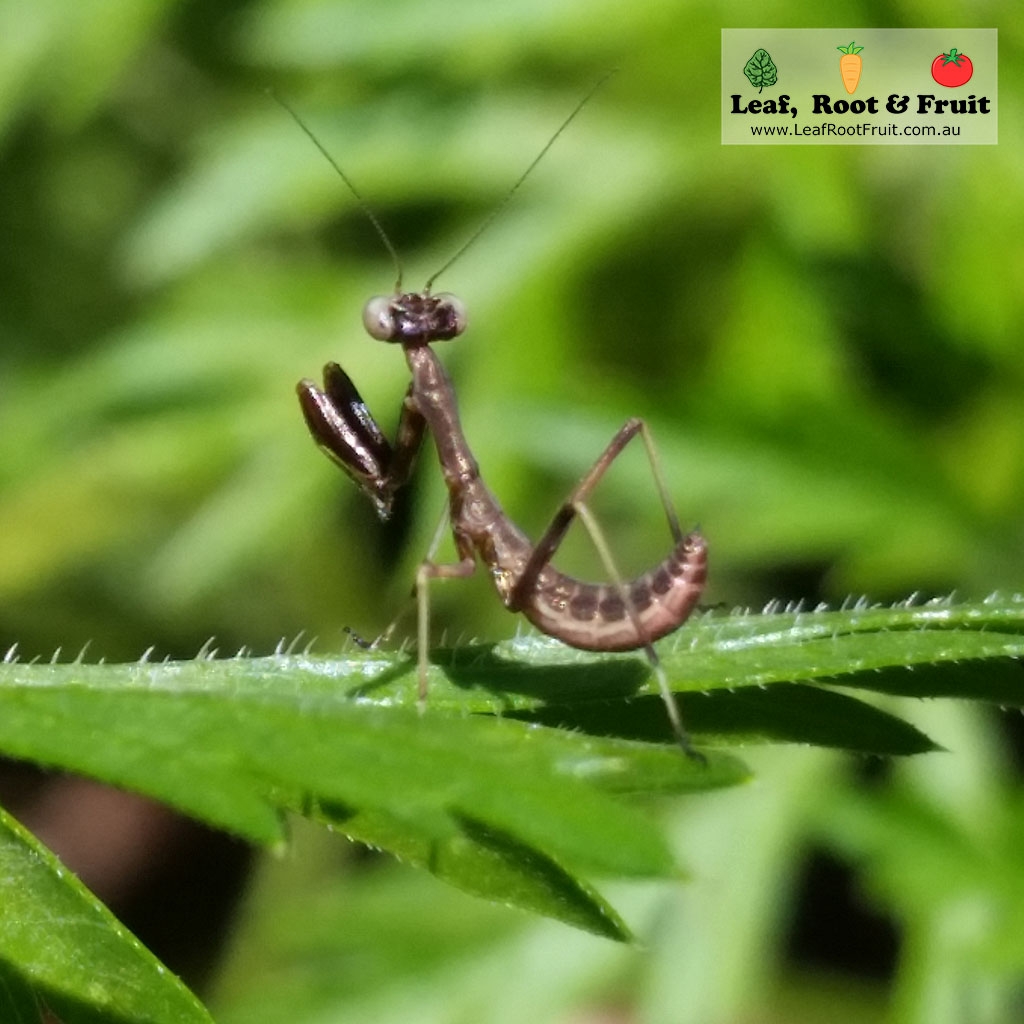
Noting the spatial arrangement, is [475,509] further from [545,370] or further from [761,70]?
[761,70]

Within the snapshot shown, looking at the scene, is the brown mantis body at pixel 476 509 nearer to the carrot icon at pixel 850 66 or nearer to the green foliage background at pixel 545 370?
the green foliage background at pixel 545 370

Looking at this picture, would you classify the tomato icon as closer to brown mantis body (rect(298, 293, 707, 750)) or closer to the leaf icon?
the leaf icon

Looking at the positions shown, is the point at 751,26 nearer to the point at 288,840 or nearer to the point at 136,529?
the point at 136,529

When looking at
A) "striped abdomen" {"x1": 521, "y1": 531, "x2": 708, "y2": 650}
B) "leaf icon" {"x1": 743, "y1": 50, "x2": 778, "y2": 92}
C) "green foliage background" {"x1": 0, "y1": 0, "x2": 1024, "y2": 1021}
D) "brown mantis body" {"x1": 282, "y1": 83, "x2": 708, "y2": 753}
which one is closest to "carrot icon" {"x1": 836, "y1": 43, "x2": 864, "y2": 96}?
"green foliage background" {"x1": 0, "y1": 0, "x2": 1024, "y2": 1021}

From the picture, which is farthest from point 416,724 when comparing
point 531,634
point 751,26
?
point 751,26

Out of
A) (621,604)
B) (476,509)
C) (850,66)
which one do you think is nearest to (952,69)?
(850,66)

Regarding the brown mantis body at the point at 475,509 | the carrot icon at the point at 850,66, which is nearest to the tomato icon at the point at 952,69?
the carrot icon at the point at 850,66
